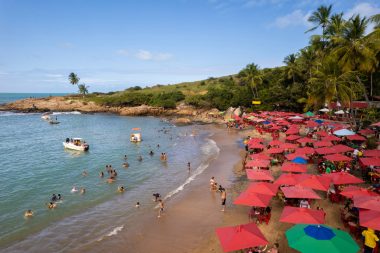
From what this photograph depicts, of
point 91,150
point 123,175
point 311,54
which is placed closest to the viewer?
point 123,175

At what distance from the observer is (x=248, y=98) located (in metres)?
73.9

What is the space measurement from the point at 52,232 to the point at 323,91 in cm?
3315

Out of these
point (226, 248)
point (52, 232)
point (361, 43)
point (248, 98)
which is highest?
point (361, 43)

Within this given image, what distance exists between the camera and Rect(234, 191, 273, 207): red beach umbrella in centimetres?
1456

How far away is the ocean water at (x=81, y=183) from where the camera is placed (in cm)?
1745

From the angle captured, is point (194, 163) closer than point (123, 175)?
No

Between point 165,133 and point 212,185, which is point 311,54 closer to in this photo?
point 165,133

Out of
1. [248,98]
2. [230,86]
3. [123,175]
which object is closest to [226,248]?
[123,175]

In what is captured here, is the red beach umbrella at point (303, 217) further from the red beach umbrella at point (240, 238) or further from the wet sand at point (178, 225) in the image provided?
the wet sand at point (178, 225)

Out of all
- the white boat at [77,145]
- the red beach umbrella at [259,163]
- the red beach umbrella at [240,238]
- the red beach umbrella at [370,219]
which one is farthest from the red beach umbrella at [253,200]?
the white boat at [77,145]

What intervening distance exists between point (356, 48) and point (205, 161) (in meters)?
20.3

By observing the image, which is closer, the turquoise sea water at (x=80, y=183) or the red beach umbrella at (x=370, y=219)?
the red beach umbrella at (x=370, y=219)

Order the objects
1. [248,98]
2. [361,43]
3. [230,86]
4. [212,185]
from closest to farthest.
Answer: [212,185] → [361,43] → [248,98] → [230,86]

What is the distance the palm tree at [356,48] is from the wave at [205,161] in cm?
1783
